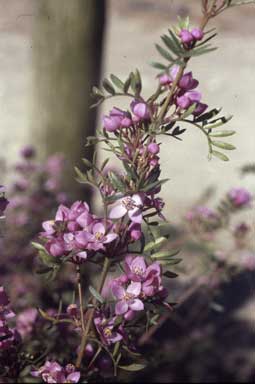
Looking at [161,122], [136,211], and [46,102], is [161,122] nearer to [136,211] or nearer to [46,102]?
[136,211]

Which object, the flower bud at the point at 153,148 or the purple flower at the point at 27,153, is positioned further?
the purple flower at the point at 27,153

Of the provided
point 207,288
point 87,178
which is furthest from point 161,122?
point 207,288

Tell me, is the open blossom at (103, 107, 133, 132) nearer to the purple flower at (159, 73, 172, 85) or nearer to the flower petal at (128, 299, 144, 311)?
the purple flower at (159, 73, 172, 85)

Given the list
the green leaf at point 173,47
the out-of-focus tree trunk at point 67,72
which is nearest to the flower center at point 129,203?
the green leaf at point 173,47

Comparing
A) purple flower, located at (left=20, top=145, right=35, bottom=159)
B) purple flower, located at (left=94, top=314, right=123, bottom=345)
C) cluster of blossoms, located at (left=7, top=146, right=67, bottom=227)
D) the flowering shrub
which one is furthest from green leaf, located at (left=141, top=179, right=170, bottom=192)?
purple flower, located at (left=20, top=145, right=35, bottom=159)

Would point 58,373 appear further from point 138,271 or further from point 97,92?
point 97,92

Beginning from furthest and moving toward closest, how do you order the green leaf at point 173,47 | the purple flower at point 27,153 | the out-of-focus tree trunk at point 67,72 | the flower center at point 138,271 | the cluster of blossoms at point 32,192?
the out-of-focus tree trunk at point 67,72, the purple flower at point 27,153, the cluster of blossoms at point 32,192, the flower center at point 138,271, the green leaf at point 173,47

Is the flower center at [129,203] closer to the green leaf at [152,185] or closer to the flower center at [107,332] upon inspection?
the green leaf at [152,185]
